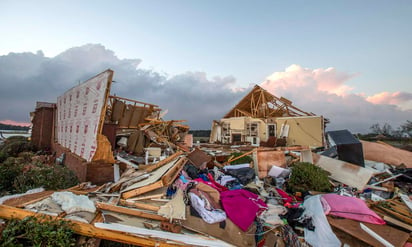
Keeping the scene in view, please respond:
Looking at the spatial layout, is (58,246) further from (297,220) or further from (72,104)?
(72,104)

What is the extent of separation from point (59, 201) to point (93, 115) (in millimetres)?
2972

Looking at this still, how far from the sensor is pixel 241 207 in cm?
363

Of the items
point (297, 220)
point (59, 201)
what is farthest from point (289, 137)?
point (59, 201)

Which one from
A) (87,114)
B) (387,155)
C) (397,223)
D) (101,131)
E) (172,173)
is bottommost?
(397,223)

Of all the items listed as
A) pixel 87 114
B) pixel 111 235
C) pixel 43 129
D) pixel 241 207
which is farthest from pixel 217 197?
pixel 43 129

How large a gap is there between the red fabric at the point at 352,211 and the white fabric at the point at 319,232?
332mm

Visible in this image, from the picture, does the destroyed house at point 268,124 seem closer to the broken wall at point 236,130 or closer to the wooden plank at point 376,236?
the broken wall at point 236,130

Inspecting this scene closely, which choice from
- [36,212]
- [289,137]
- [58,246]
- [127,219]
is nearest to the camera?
[58,246]

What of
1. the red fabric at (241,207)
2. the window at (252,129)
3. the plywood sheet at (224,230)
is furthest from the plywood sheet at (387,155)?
the plywood sheet at (224,230)

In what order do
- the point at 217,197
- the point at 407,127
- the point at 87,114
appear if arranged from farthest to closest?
the point at 407,127 → the point at 87,114 → the point at 217,197

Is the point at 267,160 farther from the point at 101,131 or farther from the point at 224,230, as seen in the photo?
the point at 101,131

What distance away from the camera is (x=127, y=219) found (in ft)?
9.69

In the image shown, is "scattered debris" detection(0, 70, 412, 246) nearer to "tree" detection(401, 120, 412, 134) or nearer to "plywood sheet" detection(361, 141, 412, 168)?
"plywood sheet" detection(361, 141, 412, 168)

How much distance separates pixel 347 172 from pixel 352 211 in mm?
2891
